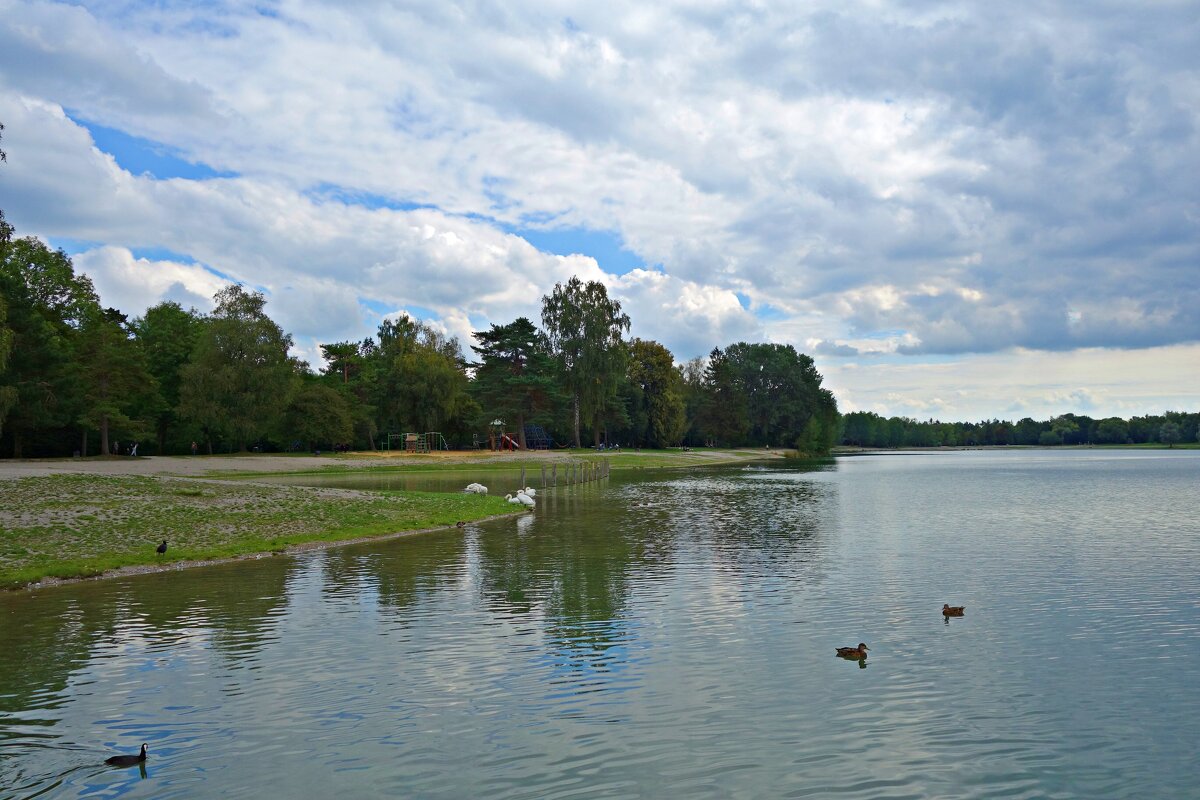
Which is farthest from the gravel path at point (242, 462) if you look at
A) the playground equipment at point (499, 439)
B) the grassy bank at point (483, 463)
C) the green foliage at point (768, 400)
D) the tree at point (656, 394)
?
the green foliage at point (768, 400)

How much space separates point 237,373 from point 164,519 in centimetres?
6479

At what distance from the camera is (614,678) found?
13.7 m

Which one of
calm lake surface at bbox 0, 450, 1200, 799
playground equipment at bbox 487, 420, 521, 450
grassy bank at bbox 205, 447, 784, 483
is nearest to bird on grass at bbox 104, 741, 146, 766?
calm lake surface at bbox 0, 450, 1200, 799

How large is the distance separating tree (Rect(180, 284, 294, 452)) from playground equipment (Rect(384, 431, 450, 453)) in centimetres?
1850

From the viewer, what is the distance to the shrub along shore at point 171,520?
79.9ft

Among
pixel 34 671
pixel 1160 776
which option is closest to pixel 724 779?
pixel 1160 776

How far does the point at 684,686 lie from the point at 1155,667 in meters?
8.10

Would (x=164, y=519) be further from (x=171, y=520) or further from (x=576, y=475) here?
(x=576, y=475)

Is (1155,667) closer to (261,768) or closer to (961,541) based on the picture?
(261,768)

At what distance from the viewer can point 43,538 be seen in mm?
25422

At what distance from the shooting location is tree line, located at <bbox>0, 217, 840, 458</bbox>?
80812 millimetres

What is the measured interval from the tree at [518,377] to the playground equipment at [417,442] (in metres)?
8.07

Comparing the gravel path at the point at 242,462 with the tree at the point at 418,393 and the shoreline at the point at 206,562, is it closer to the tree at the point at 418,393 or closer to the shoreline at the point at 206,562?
the tree at the point at 418,393

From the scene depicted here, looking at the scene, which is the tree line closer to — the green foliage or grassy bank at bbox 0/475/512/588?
the green foliage
